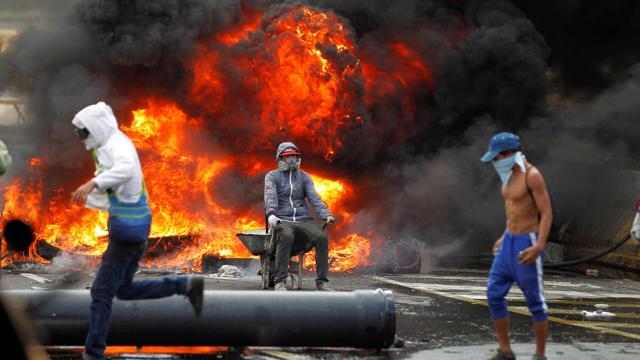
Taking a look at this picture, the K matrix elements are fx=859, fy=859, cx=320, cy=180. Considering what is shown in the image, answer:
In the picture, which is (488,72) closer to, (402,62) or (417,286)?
(402,62)

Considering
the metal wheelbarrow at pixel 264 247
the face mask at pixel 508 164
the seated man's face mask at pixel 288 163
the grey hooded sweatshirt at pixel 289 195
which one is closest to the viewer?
the face mask at pixel 508 164

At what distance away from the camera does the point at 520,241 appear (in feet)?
20.4

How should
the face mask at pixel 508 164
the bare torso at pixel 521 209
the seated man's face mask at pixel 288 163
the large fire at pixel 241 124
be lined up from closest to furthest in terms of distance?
the bare torso at pixel 521 209, the face mask at pixel 508 164, the seated man's face mask at pixel 288 163, the large fire at pixel 241 124

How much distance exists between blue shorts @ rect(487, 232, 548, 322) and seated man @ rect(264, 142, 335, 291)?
11.9 feet

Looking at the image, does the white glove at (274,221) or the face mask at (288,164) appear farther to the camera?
the face mask at (288,164)

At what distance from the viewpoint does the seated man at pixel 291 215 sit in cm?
970

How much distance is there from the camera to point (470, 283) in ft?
40.5

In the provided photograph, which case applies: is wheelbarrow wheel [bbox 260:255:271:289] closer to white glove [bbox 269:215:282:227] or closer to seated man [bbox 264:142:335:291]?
seated man [bbox 264:142:335:291]

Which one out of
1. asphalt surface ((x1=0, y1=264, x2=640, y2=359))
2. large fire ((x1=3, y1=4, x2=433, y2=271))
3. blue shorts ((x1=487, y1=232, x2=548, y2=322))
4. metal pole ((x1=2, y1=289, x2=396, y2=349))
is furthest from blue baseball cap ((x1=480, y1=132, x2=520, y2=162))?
large fire ((x1=3, y1=4, x2=433, y2=271))

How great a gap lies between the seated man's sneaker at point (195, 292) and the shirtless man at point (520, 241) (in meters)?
2.09

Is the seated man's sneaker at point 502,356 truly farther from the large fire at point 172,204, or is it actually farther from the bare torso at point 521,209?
the large fire at point 172,204

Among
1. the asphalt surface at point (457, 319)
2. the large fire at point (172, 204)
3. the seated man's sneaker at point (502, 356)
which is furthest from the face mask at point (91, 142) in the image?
the large fire at point (172, 204)

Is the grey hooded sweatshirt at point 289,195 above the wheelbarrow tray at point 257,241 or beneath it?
above

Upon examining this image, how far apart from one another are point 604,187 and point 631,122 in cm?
211
